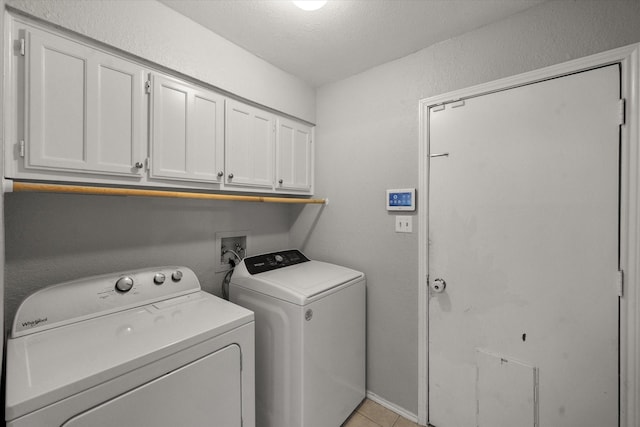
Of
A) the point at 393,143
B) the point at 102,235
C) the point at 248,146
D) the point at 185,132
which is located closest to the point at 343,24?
the point at 393,143

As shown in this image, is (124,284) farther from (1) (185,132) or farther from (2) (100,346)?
A: (1) (185,132)

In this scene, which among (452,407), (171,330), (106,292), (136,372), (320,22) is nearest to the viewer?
(136,372)

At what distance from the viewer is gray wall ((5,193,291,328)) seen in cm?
120

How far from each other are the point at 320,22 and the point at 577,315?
6.75 ft

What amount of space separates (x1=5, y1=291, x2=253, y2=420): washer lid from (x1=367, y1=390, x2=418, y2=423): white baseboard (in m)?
1.35

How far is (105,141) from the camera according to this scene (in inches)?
47.8

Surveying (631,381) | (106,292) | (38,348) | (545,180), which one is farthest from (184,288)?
(631,381)

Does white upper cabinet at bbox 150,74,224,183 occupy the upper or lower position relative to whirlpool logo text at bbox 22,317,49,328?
upper

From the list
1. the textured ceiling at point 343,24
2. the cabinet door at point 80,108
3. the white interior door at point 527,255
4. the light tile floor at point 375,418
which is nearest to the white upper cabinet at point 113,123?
the cabinet door at point 80,108

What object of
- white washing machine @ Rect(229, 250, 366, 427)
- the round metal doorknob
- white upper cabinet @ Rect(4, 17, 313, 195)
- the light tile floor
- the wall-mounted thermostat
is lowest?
the light tile floor

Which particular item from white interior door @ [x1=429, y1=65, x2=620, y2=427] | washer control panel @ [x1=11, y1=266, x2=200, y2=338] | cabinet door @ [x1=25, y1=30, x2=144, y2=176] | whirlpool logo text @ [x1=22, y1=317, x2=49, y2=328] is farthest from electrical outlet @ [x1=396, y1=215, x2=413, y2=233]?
whirlpool logo text @ [x1=22, y1=317, x2=49, y2=328]

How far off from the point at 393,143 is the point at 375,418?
1938mm

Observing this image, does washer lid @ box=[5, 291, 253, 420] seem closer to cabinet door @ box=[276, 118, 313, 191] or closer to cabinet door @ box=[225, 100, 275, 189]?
cabinet door @ box=[225, 100, 275, 189]

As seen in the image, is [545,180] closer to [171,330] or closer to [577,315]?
[577,315]
